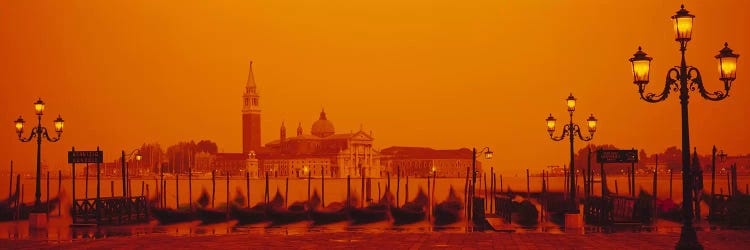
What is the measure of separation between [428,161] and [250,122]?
3312 centimetres

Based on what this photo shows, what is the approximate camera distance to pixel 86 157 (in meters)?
27.3

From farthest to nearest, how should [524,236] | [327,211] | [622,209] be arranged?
[327,211]
[622,209]
[524,236]

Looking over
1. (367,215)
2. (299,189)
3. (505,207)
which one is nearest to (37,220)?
(367,215)

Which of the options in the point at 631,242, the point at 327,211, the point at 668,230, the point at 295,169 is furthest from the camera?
the point at 295,169

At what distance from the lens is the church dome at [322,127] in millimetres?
184000

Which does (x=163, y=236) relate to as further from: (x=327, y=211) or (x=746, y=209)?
(x=746, y=209)

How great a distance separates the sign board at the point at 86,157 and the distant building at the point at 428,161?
515ft

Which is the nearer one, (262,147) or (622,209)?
(622,209)

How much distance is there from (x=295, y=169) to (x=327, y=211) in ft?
473

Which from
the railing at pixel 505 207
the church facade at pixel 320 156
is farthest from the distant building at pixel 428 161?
the railing at pixel 505 207

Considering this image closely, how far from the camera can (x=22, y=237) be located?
24109 mm

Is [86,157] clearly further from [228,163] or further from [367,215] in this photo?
[228,163]

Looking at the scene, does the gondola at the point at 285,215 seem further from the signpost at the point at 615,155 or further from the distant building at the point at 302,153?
the distant building at the point at 302,153

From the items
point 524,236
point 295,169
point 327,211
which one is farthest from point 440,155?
point 524,236
